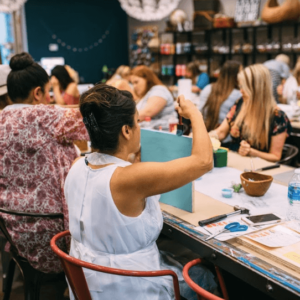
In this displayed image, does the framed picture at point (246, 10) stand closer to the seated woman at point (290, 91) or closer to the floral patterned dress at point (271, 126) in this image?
the seated woman at point (290, 91)

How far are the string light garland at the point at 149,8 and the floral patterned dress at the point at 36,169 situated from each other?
3403 mm

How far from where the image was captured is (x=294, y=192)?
158 cm

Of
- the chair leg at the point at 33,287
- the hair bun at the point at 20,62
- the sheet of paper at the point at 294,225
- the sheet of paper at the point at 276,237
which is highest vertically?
the hair bun at the point at 20,62

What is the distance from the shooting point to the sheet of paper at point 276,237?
53.0 inches

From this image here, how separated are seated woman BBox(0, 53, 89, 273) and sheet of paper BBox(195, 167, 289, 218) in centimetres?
68

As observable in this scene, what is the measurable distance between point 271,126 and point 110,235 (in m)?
1.85

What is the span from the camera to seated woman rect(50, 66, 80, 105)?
5.25 meters

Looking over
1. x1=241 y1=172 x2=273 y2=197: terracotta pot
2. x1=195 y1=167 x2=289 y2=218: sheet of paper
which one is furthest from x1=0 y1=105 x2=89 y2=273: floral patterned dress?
x1=241 y1=172 x2=273 y2=197: terracotta pot

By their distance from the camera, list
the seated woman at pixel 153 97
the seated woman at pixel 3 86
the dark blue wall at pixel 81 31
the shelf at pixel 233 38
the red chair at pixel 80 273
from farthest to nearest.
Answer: the dark blue wall at pixel 81 31
the shelf at pixel 233 38
the seated woman at pixel 153 97
the seated woman at pixel 3 86
the red chair at pixel 80 273

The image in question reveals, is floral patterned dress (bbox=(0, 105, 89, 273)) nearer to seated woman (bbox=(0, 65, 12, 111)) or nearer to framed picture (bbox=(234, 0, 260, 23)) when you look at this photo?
seated woman (bbox=(0, 65, 12, 111))

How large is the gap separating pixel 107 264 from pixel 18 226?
772mm

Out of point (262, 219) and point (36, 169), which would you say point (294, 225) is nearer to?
point (262, 219)

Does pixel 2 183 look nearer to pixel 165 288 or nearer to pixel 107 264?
pixel 107 264

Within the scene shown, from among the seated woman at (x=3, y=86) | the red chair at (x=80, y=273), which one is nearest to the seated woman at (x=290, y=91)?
the seated woman at (x=3, y=86)
